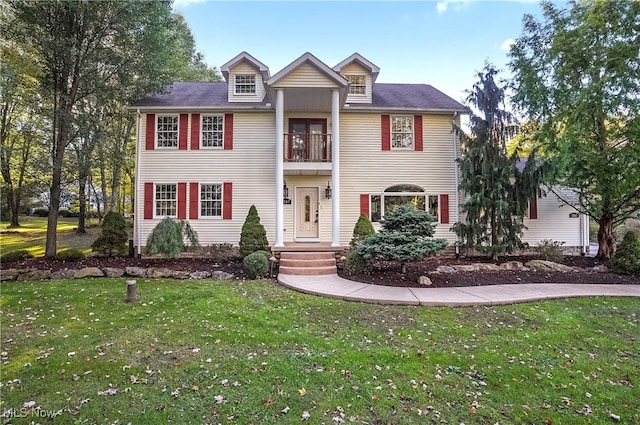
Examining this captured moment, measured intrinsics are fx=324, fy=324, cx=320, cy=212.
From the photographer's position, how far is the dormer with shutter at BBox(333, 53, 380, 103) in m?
12.6

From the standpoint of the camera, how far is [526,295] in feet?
22.9

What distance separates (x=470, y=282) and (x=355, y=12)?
8797 mm

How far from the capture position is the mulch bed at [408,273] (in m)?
8.30

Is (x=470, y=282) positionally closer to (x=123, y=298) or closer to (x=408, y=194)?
(x=408, y=194)

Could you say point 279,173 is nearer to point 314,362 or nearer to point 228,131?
point 228,131

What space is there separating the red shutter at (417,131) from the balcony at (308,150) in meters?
3.32

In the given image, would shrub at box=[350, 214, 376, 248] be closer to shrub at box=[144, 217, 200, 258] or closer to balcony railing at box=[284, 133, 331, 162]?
balcony railing at box=[284, 133, 331, 162]

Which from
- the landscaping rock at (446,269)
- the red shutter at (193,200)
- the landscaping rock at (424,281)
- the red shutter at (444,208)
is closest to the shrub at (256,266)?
the landscaping rock at (424,281)

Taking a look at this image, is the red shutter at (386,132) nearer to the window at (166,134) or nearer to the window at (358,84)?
the window at (358,84)

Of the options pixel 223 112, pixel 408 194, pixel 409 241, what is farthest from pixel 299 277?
pixel 223 112

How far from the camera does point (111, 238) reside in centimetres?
1078

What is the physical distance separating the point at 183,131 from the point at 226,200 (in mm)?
3038

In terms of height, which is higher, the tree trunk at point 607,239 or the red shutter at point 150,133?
the red shutter at point 150,133

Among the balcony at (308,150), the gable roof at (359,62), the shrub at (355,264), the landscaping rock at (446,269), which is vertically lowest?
the landscaping rock at (446,269)
